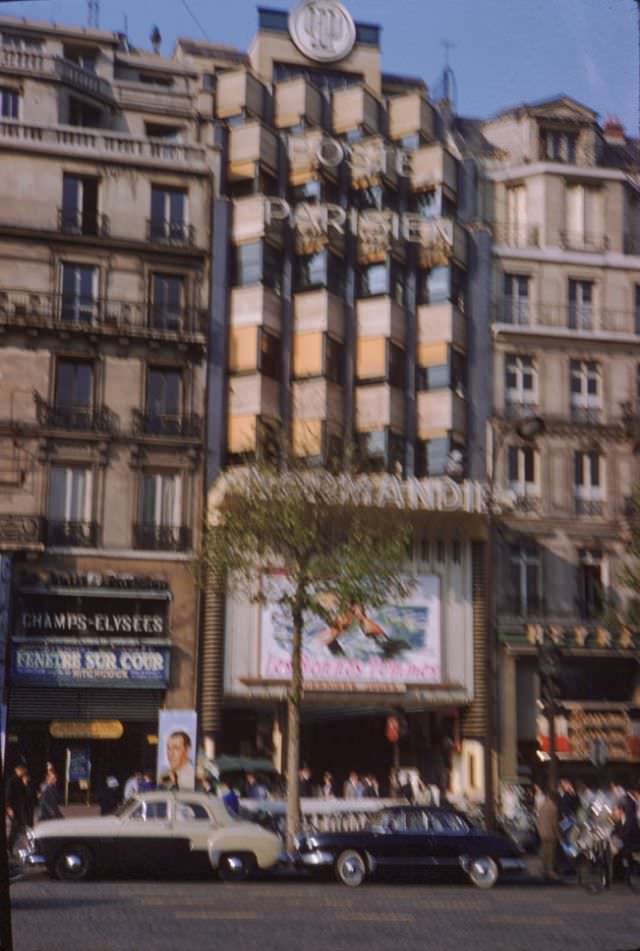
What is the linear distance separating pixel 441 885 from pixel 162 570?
15.9 m

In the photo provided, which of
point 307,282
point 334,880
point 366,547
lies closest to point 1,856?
point 334,880

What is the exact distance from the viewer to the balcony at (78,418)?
3750 centimetres

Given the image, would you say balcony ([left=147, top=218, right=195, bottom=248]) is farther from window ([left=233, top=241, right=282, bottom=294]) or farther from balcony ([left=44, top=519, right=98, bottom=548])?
balcony ([left=44, top=519, right=98, bottom=548])

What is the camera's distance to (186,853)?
22609 mm

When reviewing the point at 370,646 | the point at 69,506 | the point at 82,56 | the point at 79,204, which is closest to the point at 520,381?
the point at 370,646

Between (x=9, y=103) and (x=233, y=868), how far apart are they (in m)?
25.1

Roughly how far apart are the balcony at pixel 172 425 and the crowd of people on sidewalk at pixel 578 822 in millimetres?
14127

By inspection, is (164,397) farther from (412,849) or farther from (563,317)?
(412,849)

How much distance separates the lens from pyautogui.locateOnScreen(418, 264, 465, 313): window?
4141cm

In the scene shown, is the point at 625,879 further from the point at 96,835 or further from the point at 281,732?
the point at 281,732

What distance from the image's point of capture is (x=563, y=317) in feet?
140

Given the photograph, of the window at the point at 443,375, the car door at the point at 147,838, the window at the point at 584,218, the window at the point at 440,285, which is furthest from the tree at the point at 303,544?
the window at the point at 584,218

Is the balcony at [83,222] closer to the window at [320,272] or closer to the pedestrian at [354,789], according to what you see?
the window at [320,272]

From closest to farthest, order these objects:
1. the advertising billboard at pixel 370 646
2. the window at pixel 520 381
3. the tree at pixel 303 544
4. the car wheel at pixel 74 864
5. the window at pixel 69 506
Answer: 1. the car wheel at pixel 74 864
2. the tree at pixel 303 544
3. the window at pixel 69 506
4. the advertising billboard at pixel 370 646
5. the window at pixel 520 381
